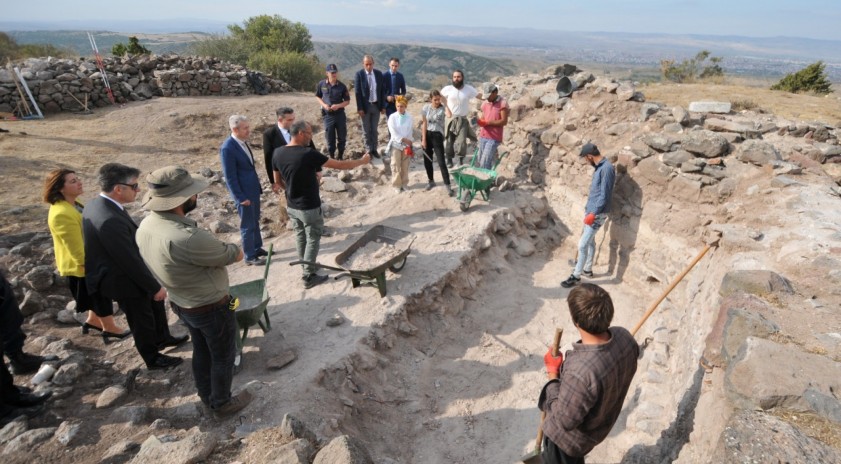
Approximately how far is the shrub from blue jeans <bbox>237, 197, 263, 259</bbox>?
14356 millimetres

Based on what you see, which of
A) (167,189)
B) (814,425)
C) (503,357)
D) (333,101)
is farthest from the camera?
(333,101)

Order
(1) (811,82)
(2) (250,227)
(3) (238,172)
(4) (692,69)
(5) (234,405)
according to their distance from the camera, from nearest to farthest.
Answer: (5) (234,405) < (3) (238,172) < (2) (250,227) < (1) (811,82) < (4) (692,69)

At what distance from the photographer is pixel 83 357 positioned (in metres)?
4.21

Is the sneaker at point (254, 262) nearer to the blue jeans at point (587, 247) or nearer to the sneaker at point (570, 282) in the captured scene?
the sneaker at point (570, 282)

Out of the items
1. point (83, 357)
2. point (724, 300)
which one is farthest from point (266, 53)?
point (724, 300)

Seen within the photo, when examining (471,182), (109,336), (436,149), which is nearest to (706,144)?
(471,182)

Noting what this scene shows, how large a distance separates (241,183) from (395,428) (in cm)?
393

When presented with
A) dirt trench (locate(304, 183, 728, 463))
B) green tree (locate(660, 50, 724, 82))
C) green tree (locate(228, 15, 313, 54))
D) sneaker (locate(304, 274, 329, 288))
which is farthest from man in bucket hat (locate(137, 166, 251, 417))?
green tree (locate(228, 15, 313, 54))

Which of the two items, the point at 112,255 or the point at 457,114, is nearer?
the point at 112,255

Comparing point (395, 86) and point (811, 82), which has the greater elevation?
point (811, 82)

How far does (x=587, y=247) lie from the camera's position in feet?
22.0

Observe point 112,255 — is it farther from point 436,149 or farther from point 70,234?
point 436,149

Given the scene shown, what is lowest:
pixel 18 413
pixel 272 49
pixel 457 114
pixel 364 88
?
pixel 18 413

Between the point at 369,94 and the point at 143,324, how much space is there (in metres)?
6.29
